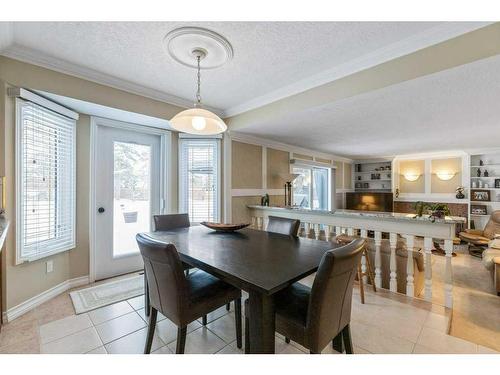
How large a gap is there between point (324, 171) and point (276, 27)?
4.93m

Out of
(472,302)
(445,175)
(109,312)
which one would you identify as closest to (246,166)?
(109,312)

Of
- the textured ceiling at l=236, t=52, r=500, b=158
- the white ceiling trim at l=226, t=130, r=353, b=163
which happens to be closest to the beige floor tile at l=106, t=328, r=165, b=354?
the textured ceiling at l=236, t=52, r=500, b=158

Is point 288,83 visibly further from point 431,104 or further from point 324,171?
point 324,171

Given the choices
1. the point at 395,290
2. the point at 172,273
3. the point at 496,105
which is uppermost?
the point at 496,105

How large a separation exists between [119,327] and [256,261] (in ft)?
4.73

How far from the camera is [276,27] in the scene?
1.64 metres

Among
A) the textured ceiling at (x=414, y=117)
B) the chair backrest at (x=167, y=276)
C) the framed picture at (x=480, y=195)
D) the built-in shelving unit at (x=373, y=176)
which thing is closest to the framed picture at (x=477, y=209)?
the framed picture at (x=480, y=195)

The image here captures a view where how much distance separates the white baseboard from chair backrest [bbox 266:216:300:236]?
236 centimetres

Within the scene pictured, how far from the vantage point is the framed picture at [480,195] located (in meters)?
5.11

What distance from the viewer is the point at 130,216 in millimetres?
3123

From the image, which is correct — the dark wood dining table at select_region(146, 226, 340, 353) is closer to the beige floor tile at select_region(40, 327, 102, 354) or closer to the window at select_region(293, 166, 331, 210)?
the beige floor tile at select_region(40, 327, 102, 354)

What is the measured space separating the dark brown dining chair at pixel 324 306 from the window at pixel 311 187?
12.1 ft
